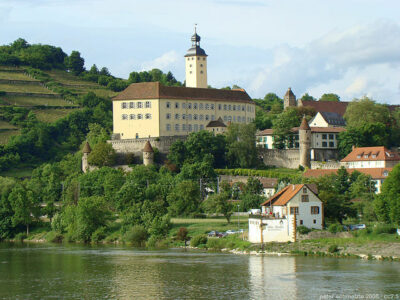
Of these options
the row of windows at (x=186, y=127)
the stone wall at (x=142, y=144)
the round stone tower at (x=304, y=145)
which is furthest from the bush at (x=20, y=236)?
the round stone tower at (x=304, y=145)

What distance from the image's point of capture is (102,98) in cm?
14175

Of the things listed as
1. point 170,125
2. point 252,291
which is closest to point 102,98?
point 170,125

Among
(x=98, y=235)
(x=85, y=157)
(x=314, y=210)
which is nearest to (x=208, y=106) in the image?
(x=85, y=157)

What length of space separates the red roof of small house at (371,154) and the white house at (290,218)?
2912 centimetres

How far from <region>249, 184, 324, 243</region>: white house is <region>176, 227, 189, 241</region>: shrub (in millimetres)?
9035

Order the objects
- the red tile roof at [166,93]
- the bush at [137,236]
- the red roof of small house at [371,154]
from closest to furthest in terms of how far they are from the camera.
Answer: the bush at [137,236] → the red roof of small house at [371,154] → the red tile roof at [166,93]

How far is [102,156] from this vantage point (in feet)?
320

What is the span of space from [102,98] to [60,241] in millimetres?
64796

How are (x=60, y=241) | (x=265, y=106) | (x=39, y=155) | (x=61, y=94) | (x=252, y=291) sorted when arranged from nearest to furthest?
(x=252, y=291) → (x=60, y=241) → (x=39, y=155) → (x=61, y=94) → (x=265, y=106)

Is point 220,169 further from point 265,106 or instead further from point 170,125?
point 265,106

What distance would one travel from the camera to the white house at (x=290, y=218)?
205 feet

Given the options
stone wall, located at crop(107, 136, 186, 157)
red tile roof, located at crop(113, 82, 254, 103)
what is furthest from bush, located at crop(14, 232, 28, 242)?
red tile roof, located at crop(113, 82, 254, 103)

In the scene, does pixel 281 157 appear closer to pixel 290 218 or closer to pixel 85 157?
pixel 85 157

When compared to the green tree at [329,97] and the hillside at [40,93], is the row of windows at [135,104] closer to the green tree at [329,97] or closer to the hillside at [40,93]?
the hillside at [40,93]
